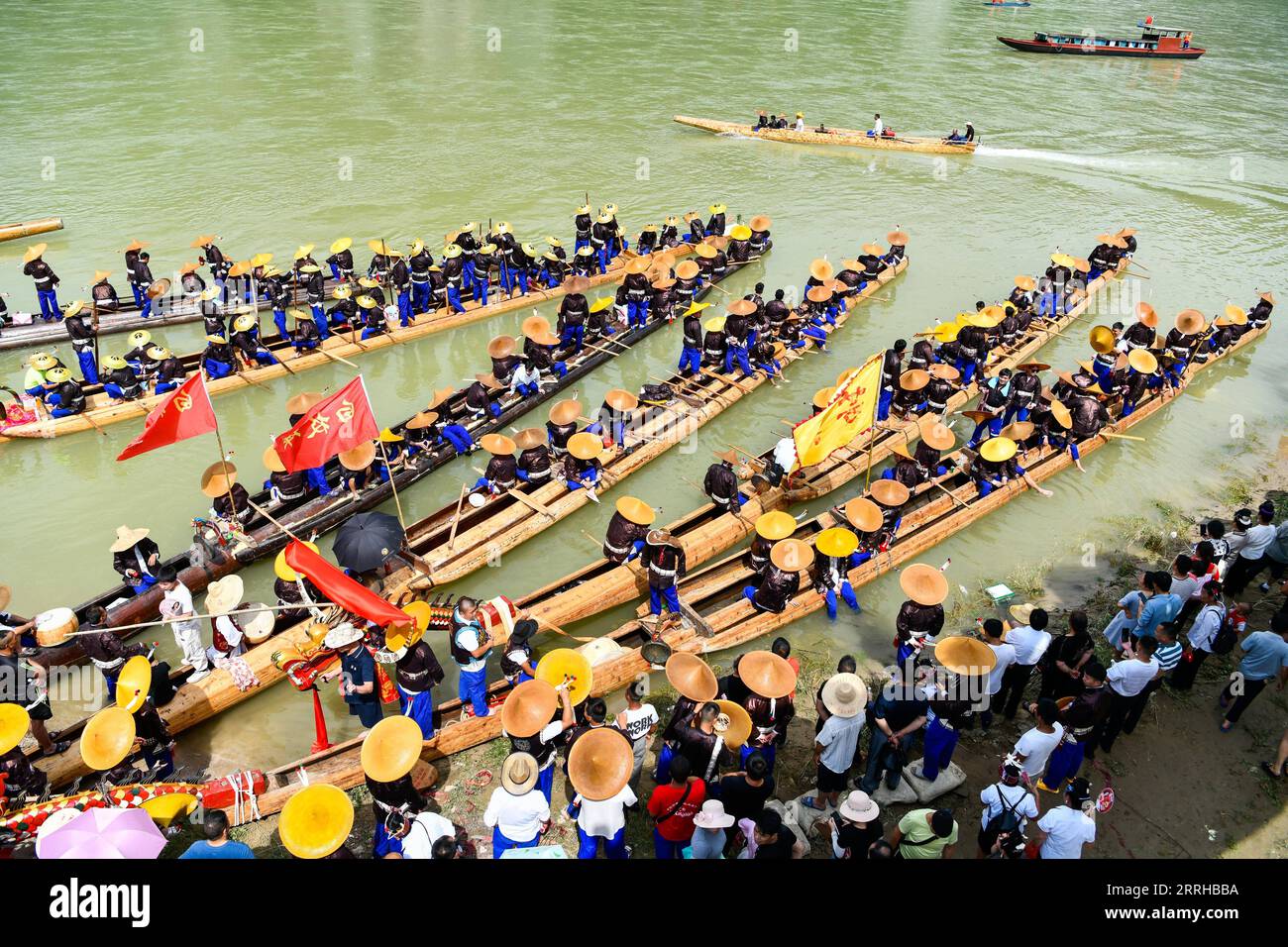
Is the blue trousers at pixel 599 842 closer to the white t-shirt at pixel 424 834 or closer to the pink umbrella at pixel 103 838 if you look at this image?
the white t-shirt at pixel 424 834

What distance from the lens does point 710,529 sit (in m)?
12.3

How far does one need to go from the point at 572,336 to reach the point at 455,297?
157 inches

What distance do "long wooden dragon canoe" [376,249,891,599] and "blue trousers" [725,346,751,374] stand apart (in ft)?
3.67

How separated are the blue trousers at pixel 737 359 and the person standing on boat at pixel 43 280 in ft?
50.5

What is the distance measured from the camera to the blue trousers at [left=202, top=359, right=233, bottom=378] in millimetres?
16688

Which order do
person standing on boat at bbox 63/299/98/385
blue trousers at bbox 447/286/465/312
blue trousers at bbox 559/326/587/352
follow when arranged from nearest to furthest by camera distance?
person standing on boat at bbox 63/299/98/385, blue trousers at bbox 559/326/587/352, blue trousers at bbox 447/286/465/312

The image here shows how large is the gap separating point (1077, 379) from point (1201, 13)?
2618 inches

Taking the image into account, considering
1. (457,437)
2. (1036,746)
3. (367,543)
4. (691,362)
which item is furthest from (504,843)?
(691,362)

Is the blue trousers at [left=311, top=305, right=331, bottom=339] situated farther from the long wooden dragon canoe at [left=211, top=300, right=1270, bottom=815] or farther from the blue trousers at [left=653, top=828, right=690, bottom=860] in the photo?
the blue trousers at [left=653, top=828, right=690, bottom=860]

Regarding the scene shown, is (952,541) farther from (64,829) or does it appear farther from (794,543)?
(64,829)

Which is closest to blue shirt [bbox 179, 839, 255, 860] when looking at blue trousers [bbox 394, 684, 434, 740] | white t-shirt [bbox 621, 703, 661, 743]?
blue trousers [bbox 394, 684, 434, 740]

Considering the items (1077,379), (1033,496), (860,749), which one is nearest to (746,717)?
(860,749)

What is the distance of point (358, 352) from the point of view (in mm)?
18312

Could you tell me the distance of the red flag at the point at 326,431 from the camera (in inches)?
420
